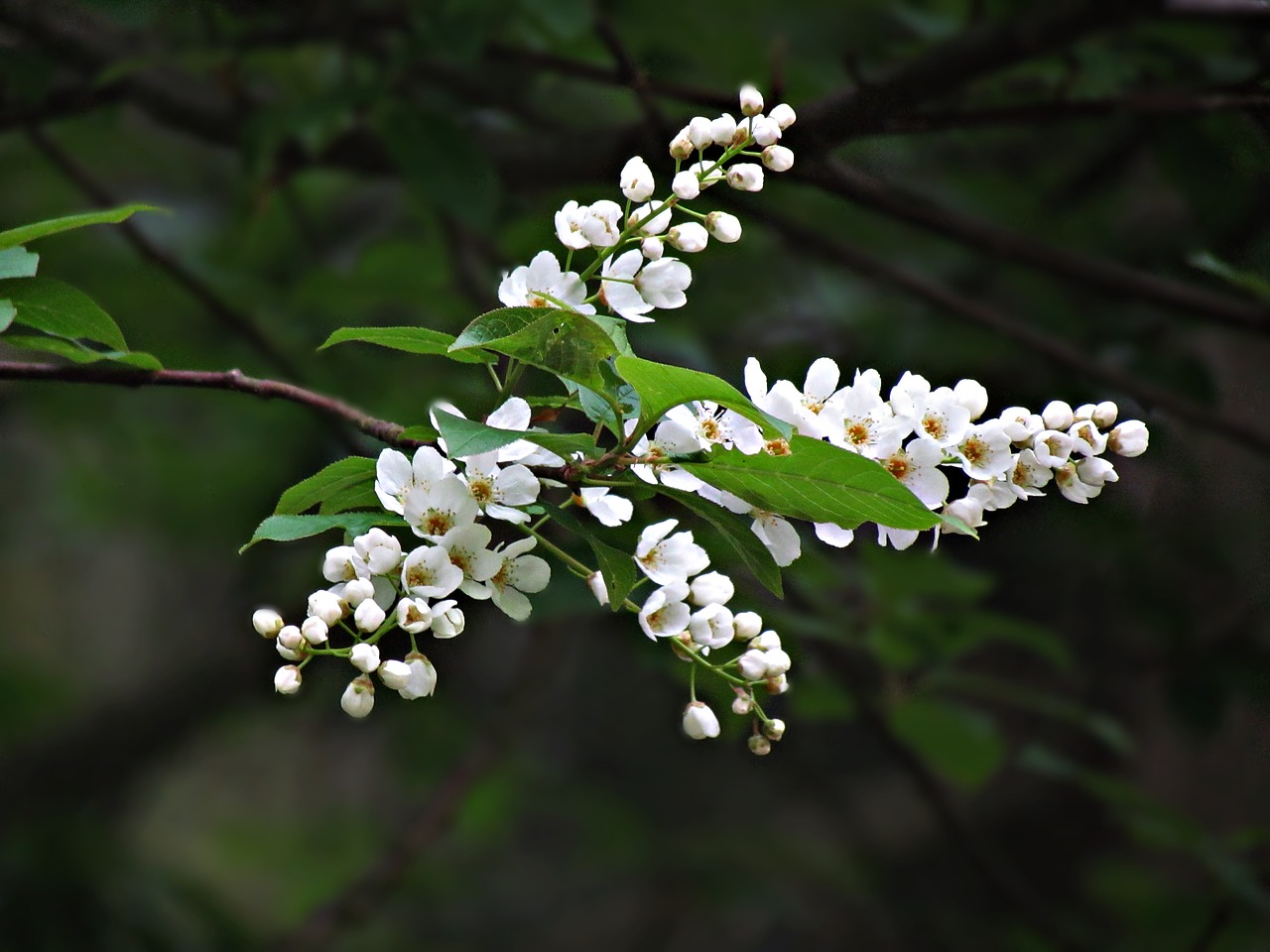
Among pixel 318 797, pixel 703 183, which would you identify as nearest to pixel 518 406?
pixel 703 183

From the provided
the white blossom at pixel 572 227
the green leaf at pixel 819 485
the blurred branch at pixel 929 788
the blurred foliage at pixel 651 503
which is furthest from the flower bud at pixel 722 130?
the blurred branch at pixel 929 788

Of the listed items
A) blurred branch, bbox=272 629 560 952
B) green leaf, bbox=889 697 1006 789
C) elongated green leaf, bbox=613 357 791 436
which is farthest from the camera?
blurred branch, bbox=272 629 560 952

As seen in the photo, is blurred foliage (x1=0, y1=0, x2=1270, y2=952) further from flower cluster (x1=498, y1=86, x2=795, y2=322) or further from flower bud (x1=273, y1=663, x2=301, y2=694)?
flower bud (x1=273, y1=663, x2=301, y2=694)

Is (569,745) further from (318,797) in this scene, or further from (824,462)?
(824,462)

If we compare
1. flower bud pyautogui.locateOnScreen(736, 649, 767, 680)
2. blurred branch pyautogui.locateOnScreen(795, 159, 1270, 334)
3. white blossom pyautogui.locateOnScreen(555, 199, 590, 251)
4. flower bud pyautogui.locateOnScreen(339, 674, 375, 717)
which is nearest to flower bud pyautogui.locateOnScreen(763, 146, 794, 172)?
white blossom pyautogui.locateOnScreen(555, 199, 590, 251)

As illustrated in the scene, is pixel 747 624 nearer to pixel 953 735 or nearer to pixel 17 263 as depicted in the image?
pixel 17 263

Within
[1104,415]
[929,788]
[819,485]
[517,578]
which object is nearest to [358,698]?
[517,578]
